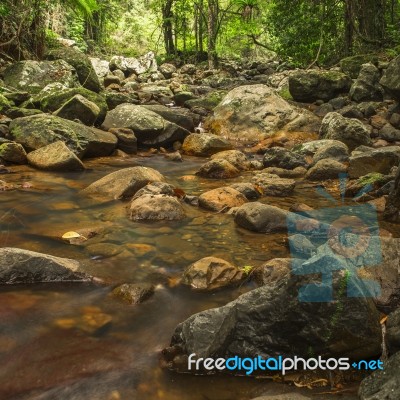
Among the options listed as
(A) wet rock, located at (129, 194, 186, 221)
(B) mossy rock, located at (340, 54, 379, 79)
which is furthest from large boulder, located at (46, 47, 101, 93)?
(A) wet rock, located at (129, 194, 186, 221)

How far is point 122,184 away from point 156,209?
98 centimetres

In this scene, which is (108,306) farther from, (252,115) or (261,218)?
(252,115)

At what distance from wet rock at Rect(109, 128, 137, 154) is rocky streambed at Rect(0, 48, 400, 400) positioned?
0.04 metres

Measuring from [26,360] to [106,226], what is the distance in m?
2.14

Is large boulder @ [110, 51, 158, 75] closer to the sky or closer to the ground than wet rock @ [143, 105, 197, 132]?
closer to the sky

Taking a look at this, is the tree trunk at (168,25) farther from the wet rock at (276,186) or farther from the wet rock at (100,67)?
the wet rock at (276,186)

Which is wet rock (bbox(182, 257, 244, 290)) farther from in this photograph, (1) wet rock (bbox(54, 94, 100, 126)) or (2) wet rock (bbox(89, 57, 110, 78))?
(2) wet rock (bbox(89, 57, 110, 78))

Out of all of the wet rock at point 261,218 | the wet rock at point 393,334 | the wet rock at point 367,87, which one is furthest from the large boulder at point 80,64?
the wet rock at point 393,334

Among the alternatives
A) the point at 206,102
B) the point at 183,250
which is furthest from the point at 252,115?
the point at 183,250

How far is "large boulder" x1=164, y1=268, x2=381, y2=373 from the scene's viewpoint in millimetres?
2055

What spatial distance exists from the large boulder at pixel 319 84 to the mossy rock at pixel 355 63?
112 cm

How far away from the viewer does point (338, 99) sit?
11680mm

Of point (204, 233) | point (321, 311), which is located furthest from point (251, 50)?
point (321, 311)

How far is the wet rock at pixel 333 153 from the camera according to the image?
7200mm
